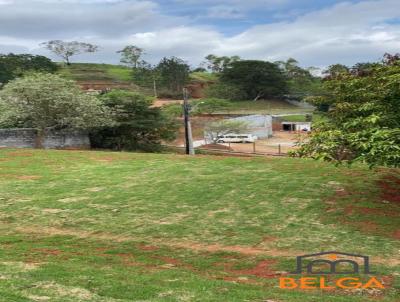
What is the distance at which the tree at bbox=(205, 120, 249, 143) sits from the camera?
177ft

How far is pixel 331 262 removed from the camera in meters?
7.83

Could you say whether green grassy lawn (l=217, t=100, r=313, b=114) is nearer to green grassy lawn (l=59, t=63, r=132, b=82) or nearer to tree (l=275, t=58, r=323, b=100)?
tree (l=275, t=58, r=323, b=100)

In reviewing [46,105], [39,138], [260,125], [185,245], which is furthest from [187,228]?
[260,125]

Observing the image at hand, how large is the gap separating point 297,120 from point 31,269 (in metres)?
71.9

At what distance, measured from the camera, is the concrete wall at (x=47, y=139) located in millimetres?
26609

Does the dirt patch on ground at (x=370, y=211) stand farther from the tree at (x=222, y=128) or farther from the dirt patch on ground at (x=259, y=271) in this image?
the tree at (x=222, y=128)

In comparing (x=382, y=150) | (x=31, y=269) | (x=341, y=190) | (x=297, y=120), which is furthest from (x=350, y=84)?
(x=297, y=120)

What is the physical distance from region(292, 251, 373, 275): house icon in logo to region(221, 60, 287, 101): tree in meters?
85.0

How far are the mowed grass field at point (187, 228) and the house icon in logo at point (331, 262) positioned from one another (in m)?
0.21

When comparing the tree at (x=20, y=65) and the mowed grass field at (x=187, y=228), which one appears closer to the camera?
the mowed grass field at (x=187, y=228)

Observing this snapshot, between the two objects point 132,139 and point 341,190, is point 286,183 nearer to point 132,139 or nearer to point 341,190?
point 341,190

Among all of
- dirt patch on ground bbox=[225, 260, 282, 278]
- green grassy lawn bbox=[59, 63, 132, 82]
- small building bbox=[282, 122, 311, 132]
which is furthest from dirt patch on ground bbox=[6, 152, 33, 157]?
green grassy lawn bbox=[59, 63, 132, 82]

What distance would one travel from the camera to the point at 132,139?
34.3m

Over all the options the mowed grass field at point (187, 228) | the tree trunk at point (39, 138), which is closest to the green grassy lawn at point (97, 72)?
the tree trunk at point (39, 138)
